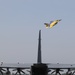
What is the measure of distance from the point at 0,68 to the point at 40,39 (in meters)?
32.9

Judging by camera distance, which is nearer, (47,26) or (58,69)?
(47,26)

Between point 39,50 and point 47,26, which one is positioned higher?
point 47,26

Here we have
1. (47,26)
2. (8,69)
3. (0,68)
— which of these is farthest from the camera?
(8,69)

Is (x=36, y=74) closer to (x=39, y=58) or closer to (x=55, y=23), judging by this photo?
(x=39, y=58)

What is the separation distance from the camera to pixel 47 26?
45312mm

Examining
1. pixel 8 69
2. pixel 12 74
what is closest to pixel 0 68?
pixel 8 69

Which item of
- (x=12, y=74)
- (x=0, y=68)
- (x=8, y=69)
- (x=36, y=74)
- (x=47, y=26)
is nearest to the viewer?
(x=36, y=74)

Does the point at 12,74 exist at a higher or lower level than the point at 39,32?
lower

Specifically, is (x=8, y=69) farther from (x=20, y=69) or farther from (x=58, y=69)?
(x=58, y=69)

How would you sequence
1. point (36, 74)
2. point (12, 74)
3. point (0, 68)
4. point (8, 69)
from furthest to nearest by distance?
point (12, 74)
point (8, 69)
point (0, 68)
point (36, 74)

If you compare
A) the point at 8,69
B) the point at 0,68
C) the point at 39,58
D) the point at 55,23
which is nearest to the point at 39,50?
the point at 39,58

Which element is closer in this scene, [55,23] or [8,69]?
[55,23]

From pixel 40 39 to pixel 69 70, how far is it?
3614cm

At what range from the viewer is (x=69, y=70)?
7719 cm
